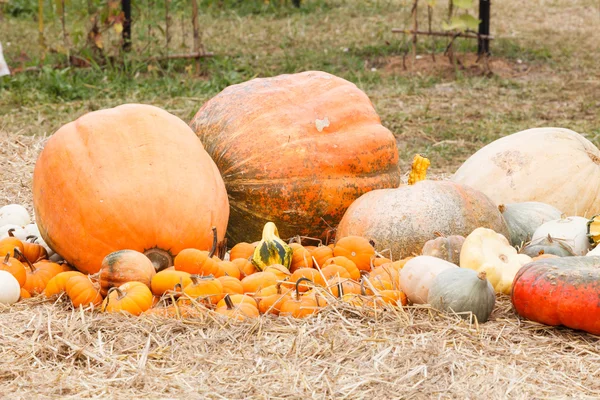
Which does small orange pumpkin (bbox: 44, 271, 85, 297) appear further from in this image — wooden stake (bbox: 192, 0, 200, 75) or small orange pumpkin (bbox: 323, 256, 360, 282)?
wooden stake (bbox: 192, 0, 200, 75)

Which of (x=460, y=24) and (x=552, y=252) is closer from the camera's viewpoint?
(x=552, y=252)

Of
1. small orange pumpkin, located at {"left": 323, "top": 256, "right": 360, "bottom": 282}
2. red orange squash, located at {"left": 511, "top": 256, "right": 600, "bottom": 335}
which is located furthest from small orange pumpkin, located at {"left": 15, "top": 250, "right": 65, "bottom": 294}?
red orange squash, located at {"left": 511, "top": 256, "right": 600, "bottom": 335}

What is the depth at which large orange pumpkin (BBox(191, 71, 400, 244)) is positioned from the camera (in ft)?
13.7

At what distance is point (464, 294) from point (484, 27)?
6926 mm

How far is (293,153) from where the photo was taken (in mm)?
4164

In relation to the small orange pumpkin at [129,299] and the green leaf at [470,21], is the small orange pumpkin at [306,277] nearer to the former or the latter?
the small orange pumpkin at [129,299]

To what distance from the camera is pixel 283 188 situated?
163 inches

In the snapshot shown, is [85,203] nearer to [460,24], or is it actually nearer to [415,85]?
[415,85]

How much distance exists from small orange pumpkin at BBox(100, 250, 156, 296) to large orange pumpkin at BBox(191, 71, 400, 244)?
3.16 feet

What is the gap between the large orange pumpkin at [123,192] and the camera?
3584 millimetres

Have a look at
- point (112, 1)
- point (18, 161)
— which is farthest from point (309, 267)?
point (112, 1)

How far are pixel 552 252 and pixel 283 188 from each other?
1287 millimetres

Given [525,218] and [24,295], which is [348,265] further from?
[24,295]

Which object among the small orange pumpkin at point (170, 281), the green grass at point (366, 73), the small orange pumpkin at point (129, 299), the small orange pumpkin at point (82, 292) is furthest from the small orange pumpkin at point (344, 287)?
the green grass at point (366, 73)
